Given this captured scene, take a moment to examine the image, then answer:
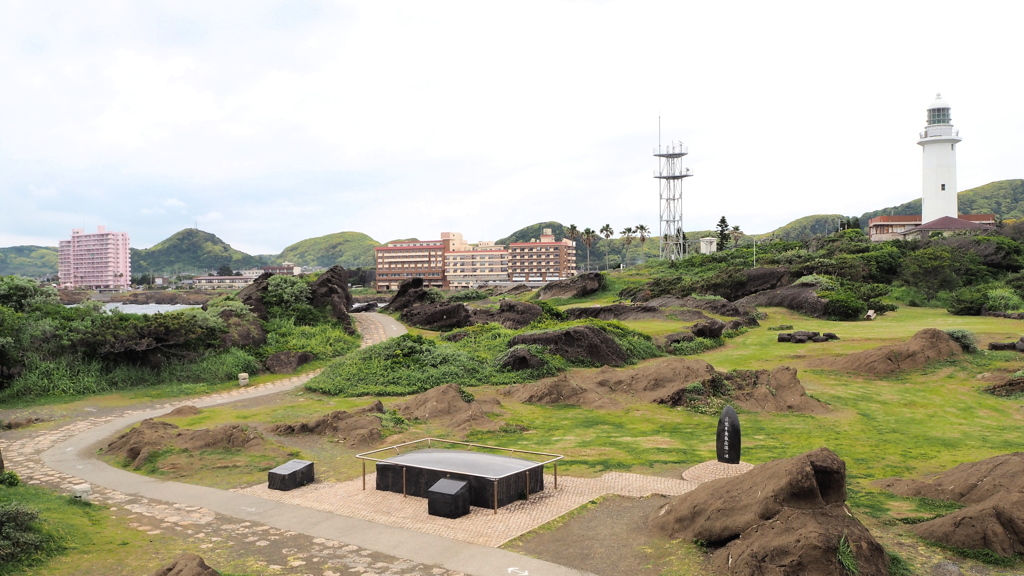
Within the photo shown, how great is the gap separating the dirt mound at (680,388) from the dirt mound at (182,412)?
11432 millimetres

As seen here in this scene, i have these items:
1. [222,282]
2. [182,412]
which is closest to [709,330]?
[182,412]

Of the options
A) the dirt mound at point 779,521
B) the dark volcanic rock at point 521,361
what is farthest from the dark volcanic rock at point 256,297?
the dirt mound at point 779,521

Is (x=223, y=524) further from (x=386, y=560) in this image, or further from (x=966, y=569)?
(x=966, y=569)

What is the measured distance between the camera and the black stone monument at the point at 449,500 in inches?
468

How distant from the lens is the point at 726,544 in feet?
32.0

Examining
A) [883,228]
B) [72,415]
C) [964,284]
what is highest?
[883,228]

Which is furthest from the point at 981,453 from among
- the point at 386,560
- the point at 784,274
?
the point at 784,274

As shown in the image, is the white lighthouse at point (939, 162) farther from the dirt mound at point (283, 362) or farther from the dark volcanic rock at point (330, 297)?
the dirt mound at point (283, 362)

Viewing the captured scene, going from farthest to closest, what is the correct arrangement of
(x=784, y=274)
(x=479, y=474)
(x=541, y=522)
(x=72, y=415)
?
(x=784, y=274) → (x=72, y=415) → (x=479, y=474) → (x=541, y=522)

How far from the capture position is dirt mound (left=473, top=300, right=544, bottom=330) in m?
45.8

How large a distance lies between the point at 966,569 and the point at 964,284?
174 ft

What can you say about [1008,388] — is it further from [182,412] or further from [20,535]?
[182,412]

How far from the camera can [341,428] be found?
758 inches

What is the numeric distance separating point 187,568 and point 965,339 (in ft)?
101
